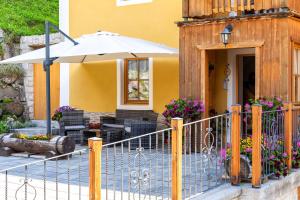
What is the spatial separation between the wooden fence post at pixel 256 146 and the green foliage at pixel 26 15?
1075 centimetres

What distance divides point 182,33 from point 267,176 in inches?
165

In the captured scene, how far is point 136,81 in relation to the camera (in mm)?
13289

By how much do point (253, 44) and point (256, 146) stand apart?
3202 millimetres

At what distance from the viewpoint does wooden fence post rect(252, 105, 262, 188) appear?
270 inches

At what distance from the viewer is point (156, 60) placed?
12820 millimetres

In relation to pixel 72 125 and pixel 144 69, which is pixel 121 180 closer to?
pixel 72 125

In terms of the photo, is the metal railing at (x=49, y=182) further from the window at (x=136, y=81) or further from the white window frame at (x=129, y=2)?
the white window frame at (x=129, y=2)

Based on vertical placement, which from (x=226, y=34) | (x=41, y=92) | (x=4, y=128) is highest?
(x=226, y=34)

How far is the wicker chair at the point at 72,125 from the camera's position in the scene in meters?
12.0

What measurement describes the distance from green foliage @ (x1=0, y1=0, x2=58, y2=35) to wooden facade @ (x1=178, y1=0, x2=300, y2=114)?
7340 mm

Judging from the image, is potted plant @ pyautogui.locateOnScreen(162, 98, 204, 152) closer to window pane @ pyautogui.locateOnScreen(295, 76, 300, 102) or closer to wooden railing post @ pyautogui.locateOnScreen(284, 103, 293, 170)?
window pane @ pyautogui.locateOnScreen(295, 76, 300, 102)

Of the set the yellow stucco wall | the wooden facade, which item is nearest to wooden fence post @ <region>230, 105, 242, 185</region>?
the wooden facade

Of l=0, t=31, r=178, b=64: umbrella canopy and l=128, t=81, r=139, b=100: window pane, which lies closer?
l=0, t=31, r=178, b=64: umbrella canopy

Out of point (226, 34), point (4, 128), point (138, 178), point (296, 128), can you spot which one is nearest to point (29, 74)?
point (4, 128)
